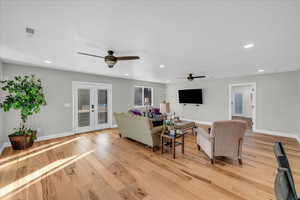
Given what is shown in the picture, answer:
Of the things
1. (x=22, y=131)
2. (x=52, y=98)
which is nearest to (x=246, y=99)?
(x=52, y=98)

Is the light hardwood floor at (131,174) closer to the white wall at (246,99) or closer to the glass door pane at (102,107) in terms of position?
the glass door pane at (102,107)

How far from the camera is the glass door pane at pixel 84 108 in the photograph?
202 inches

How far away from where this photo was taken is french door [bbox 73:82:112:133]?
5.01 metres

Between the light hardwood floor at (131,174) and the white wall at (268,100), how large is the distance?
1.56 m

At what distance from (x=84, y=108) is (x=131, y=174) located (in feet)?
12.8

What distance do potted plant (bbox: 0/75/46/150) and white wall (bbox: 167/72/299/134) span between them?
7.21m

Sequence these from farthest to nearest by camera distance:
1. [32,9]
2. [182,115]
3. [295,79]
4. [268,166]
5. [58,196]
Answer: [182,115] < [295,79] < [268,166] < [58,196] < [32,9]

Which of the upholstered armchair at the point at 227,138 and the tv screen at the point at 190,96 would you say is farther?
the tv screen at the point at 190,96

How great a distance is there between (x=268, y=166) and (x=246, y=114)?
7.51 m

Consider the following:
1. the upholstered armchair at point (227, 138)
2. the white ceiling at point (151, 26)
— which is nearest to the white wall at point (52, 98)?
the white ceiling at point (151, 26)

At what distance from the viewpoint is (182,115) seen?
787 cm

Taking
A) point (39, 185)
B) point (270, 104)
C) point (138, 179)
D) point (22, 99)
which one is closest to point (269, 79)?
point (270, 104)

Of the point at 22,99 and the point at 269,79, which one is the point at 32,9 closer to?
the point at 22,99

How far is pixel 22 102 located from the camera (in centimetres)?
332
